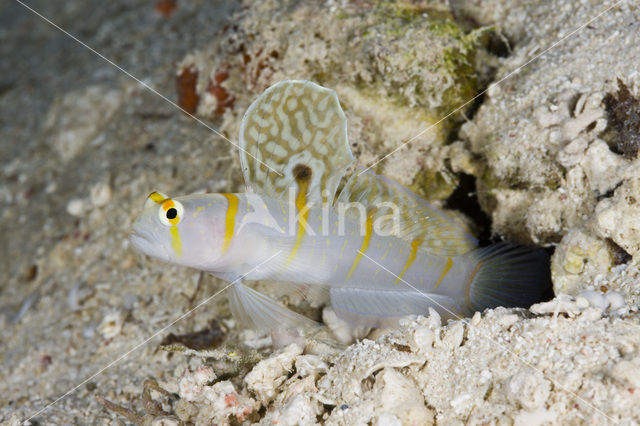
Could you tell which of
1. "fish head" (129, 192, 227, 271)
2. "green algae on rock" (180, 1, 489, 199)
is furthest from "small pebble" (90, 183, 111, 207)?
"fish head" (129, 192, 227, 271)

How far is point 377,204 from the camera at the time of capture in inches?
92.8

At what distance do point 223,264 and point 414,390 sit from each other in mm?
1065

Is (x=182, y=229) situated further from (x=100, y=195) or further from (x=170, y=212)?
(x=100, y=195)

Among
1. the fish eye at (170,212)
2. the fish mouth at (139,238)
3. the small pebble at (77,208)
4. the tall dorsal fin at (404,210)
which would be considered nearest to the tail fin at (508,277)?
the tall dorsal fin at (404,210)

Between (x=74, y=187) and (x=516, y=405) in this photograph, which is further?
(x=74, y=187)

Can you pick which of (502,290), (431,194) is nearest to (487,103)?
(431,194)

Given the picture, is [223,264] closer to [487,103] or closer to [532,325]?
[532,325]

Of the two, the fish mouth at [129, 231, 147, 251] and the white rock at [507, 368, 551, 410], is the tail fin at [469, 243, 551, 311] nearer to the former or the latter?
the white rock at [507, 368, 551, 410]

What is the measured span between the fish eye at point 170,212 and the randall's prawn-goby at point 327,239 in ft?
0.17

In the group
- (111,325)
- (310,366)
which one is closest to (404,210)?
(310,366)

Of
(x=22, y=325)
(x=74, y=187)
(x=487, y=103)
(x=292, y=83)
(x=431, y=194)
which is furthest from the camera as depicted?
(x=74, y=187)

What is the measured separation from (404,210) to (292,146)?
641 millimetres

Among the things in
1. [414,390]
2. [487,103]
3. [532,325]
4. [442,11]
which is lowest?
[414,390]

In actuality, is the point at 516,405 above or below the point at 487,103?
below
